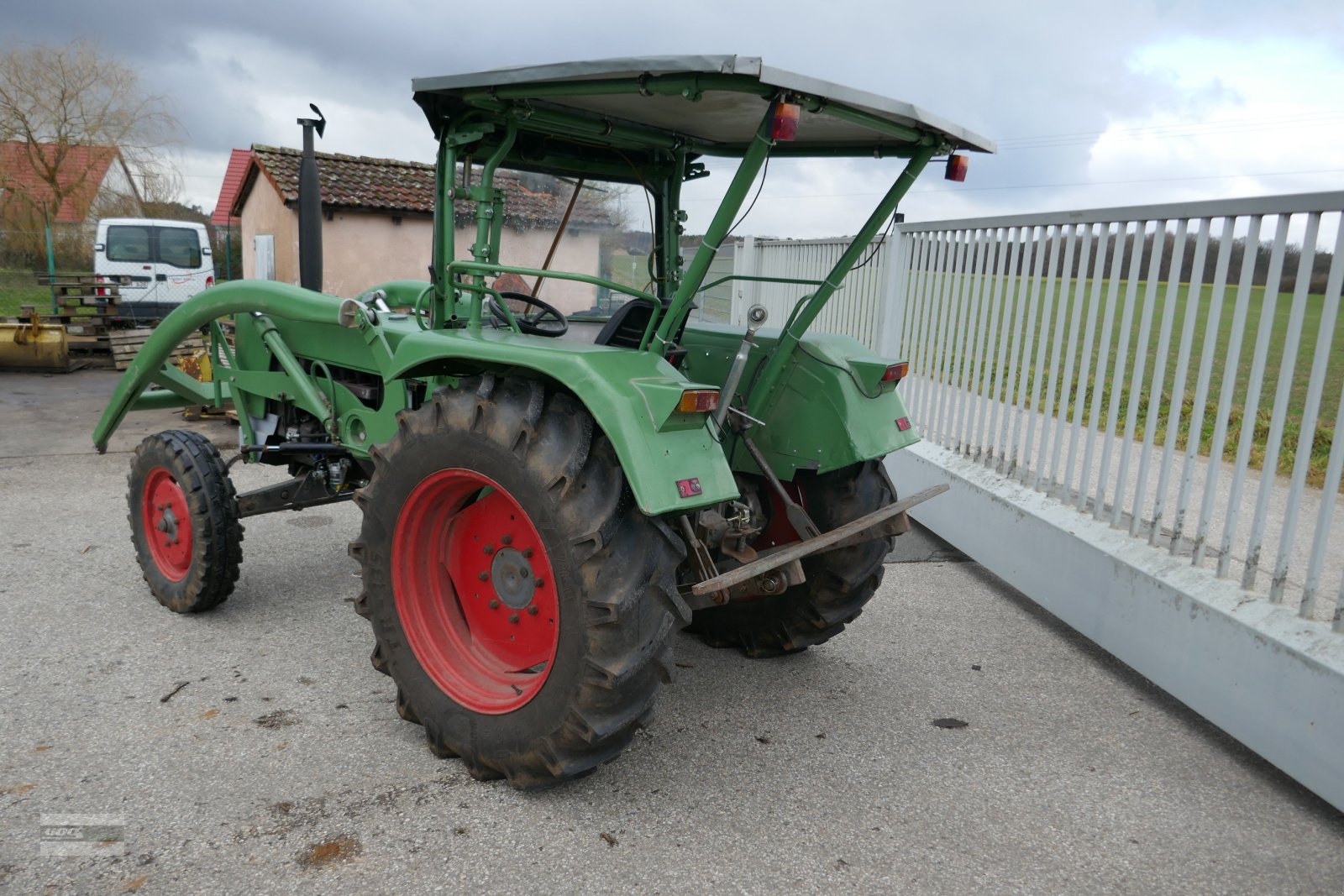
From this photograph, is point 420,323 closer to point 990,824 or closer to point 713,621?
point 713,621

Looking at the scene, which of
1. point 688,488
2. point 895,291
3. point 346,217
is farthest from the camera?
point 346,217

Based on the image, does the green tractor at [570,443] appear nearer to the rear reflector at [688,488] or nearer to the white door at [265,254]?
the rear reflector at [688,488]

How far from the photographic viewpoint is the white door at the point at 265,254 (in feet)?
58.4

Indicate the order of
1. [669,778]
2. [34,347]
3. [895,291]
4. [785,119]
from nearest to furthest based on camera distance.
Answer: [785,119] < [669,778] < [895,291] < [34,347]

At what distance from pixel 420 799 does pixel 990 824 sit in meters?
1.73

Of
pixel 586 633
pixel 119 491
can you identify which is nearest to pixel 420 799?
pixel 586 633

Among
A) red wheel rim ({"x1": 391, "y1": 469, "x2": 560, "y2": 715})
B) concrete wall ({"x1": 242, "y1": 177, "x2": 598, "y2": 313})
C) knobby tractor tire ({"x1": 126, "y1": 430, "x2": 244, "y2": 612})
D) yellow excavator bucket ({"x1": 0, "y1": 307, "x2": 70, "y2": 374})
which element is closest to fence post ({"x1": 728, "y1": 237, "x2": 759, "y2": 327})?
concrete wall ({"x1": 242, "y1": 177, "x2": 598, "y2": 313})

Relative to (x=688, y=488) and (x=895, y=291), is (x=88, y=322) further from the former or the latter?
(x=688, y=488)

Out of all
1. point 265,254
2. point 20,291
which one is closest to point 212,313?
point 265,254

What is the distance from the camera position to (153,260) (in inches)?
616

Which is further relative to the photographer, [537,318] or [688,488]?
[537,318]

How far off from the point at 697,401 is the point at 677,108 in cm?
104

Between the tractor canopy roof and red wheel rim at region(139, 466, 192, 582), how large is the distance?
221 centimetres

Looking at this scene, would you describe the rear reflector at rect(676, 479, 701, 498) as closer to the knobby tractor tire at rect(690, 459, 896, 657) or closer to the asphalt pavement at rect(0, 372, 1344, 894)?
the asphalt pavement at rect(0, 372, 1344, 894)
